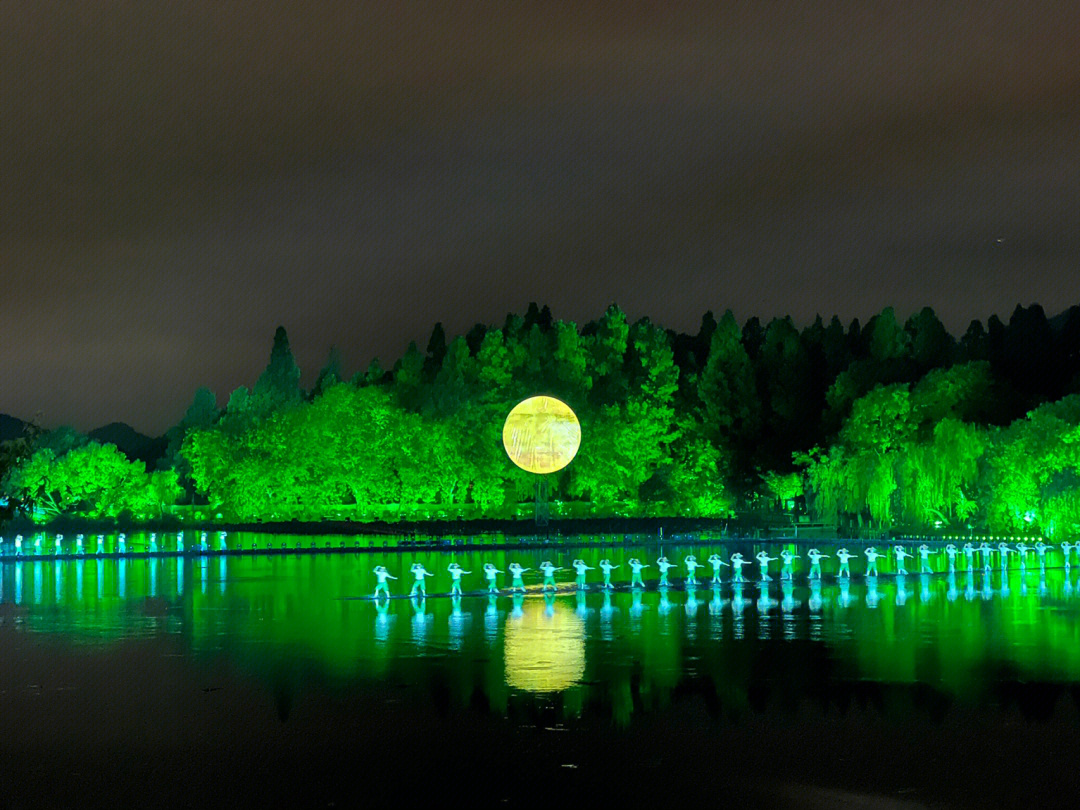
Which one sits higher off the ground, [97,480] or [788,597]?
[97,480]

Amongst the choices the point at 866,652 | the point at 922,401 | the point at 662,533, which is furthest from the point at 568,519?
the point at 866,652

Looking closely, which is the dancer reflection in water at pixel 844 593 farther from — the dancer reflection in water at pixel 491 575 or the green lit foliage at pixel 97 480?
the green lit foliage at pixel 97 480

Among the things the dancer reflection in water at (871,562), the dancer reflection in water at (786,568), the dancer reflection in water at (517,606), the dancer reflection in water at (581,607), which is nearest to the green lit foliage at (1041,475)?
the dancer reflection in water at (786,568)

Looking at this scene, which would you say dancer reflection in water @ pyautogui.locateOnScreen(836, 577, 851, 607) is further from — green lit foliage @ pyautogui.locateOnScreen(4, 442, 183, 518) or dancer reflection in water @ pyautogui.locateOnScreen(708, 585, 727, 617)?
green lit foliage @ pyautogui.locateOnScreen(4, 442, 183, 518)

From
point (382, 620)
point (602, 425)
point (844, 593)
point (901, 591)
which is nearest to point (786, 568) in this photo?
point (901, 591)

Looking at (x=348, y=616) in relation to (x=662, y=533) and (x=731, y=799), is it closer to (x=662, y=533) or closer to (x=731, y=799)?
(x=731, y=799)

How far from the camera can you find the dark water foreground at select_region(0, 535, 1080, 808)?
12969 mm

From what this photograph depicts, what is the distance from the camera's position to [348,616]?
92.6ft

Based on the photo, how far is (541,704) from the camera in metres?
17.1

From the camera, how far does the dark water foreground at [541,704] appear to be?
13.0 metres

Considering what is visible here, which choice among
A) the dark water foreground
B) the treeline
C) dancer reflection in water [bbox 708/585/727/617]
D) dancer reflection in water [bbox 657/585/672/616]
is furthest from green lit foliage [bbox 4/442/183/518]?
dancer reflection in water [bbox 708/585/727/617]

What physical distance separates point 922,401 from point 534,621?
140 feet

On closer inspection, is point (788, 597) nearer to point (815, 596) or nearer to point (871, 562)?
point (815, 596)

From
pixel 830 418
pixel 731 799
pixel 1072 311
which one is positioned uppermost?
pixel 1072 311
